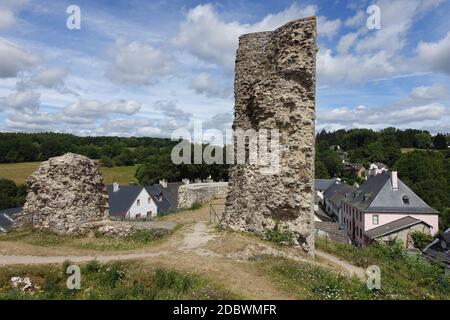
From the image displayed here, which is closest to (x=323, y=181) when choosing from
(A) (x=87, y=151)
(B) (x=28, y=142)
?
(A) (x=87, y=151)

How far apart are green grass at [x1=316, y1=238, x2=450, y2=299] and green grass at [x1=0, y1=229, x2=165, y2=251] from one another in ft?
24.9

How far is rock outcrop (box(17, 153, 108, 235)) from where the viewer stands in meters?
13.4

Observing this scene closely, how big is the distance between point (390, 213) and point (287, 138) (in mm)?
32349

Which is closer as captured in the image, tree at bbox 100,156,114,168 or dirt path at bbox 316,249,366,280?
dirt path at bbox 316,249,366,280

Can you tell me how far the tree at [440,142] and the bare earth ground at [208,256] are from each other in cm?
12598

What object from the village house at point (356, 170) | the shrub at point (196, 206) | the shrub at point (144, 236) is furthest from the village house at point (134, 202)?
the village house at point (356, 170)

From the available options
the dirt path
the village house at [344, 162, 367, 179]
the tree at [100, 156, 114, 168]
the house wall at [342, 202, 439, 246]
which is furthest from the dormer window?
the tree at [100, 156, 114, 168]

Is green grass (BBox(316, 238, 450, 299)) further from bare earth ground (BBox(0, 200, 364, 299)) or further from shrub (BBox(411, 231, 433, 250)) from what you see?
shrub (BBox(411, 231, 433, 250))

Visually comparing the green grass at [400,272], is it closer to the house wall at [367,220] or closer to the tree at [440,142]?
the house wall at [367,220]

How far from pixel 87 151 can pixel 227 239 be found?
215ft

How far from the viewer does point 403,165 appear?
233 ft
